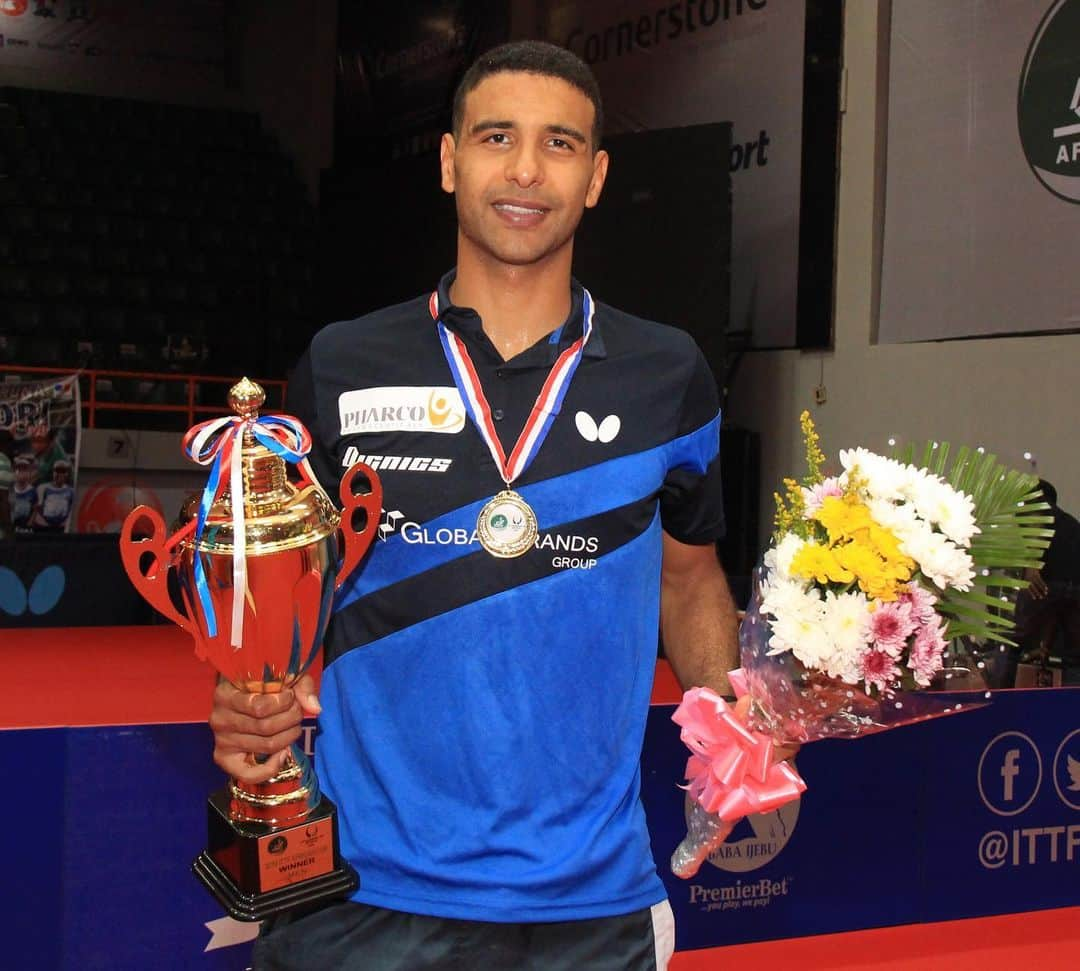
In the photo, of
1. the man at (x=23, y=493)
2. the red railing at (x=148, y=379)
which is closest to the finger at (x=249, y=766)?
the man at (x=23, y=493)

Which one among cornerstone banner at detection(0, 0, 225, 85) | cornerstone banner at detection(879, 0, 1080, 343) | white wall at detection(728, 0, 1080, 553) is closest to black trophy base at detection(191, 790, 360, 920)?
white wall at detection(728, 0, 1080, 553)

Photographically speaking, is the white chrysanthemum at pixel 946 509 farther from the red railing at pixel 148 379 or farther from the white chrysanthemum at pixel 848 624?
the red railing at pixel 148 379

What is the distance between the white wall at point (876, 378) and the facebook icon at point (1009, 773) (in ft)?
8.67

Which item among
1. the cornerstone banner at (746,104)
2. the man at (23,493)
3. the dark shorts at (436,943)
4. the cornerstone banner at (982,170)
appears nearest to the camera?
the dark shorts at (436,943)

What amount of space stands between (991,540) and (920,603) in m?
0.15

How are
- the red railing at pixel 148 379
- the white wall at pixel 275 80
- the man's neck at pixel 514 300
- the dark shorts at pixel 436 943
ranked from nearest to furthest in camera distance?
the dark shorts at pixel 436 943
the man's neck at pixel 514 300
the red railing at pixel 148 379
the white wall at pixel 275 80

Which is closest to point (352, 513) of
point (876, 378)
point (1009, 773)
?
point (1009, 773)

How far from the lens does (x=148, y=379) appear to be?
12008 millimetres

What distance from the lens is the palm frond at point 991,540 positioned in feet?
5.03

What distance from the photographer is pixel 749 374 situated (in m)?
7.62

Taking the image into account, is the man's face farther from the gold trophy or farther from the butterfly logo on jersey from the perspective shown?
the gold trophy

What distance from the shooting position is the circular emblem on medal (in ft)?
5.17

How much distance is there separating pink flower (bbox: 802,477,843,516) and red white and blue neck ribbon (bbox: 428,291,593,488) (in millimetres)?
331

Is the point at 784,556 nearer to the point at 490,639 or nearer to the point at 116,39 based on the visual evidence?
the point at 490,639
